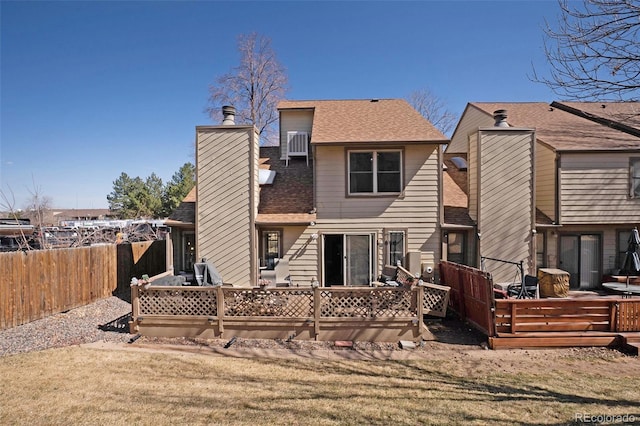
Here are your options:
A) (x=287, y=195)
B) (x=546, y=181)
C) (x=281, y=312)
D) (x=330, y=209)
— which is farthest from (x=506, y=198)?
(x=281, y=312)

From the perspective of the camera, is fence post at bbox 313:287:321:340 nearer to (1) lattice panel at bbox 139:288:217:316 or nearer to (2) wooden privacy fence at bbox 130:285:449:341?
(2) wooden privacy fence at bbox 130:285:449:341

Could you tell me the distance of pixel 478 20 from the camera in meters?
10.3

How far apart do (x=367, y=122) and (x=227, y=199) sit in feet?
18.3

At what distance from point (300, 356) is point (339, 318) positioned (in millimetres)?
1281

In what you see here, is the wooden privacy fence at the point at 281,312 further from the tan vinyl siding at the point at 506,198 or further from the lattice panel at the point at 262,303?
the tan vinyl siding at the point at 506,198

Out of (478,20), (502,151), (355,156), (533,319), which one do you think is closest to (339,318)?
(533,319)

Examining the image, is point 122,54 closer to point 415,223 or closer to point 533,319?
point 415,223

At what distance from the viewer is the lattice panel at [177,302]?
7367mm

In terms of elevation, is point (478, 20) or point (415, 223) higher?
point (478, 20)

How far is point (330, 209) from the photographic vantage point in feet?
33.6

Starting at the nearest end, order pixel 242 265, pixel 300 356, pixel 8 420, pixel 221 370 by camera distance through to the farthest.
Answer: pixel 8 420 → pixel 221 370 → pixel 300 356 → pixel 242 265

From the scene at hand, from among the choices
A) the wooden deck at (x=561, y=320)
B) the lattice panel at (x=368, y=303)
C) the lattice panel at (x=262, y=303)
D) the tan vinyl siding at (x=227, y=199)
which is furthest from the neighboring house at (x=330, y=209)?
the wooden deck at (x=561, y=320)

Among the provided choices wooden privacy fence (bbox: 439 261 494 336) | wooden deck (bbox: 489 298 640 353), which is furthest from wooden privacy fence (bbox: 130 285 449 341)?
wooden deck (bbox: 489 298 640 353)

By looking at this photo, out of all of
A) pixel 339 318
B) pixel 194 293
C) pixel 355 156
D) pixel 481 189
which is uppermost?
pixel 355 156
